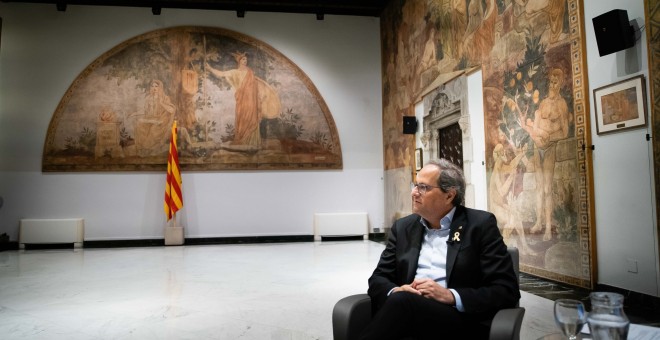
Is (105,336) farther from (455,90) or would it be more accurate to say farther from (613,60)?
(455,90)

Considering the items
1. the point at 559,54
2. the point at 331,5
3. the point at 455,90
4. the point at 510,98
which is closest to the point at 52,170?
the point at 331,5

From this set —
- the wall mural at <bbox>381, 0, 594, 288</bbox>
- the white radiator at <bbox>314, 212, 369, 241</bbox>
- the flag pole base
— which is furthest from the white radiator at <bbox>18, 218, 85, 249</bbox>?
the wall mural at <bbox>381, 0, 594, 288</bbox>

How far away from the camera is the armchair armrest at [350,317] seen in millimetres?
2143

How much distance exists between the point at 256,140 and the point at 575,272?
932 cm

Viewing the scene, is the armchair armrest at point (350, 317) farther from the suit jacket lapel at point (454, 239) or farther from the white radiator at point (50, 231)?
the white radiator at point (50, 231)

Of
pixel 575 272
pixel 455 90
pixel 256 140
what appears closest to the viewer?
pixel 575 272

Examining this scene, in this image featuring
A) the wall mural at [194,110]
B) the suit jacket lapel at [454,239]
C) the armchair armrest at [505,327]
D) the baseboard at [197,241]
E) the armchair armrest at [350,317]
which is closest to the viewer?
the armchair armrest at [505,327]

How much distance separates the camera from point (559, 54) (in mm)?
5680

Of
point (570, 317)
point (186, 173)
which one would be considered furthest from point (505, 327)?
point (186, 173)

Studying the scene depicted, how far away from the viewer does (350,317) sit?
2.15 metres

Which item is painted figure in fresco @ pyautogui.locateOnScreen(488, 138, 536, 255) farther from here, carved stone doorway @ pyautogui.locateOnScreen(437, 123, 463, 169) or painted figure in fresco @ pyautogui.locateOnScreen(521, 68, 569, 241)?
carved stone doorway @ pyautogui.locateOnScreen(437, 123, 463, 169)

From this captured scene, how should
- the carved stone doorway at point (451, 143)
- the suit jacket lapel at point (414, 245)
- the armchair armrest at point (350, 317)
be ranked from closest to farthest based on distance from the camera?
1. the armchair armrest at point (350, 317)
2. the suit jacket lapel at point (414, 245)
3. the carved stone doorway at point (451, 143)

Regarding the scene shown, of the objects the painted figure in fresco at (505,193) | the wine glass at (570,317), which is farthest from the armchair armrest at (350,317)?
the painted figure in fresco at (505,193)

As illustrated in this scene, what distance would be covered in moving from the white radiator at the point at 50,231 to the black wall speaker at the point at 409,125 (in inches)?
357
